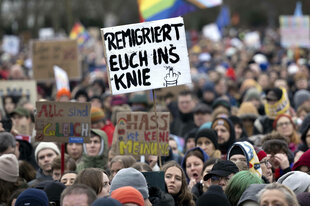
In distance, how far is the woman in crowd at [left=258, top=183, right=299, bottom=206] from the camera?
225 inches

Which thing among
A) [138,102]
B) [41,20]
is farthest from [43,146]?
[41,20]

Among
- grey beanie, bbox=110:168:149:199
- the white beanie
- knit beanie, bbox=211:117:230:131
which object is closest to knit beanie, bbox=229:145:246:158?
grey beanie, bbox=110:168:149:199

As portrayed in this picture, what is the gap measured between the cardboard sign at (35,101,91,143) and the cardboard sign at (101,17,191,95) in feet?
3.01

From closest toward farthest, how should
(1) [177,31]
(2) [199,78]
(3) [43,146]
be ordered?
(1) [177,31], (3) [43,146], (2) [199,78]

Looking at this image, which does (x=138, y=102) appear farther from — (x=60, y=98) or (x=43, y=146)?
(x=43, y=146)

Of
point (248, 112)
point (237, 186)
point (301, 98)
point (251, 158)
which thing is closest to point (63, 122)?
point (251, 158)

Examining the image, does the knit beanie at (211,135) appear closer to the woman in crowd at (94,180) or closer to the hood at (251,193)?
the woman in crowd at (94,180)

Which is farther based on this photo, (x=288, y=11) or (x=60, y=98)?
(x=288, y=11)

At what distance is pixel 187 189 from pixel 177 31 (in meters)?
1.56

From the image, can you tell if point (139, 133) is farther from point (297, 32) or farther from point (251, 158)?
point (297, 32)

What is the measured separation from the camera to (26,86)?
592 inches

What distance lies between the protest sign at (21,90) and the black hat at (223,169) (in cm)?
802

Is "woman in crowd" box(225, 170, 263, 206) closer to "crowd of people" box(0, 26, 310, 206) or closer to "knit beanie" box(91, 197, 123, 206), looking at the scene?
"crowd of people" box(0, 26, 310, 206)

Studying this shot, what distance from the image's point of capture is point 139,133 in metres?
9.24
